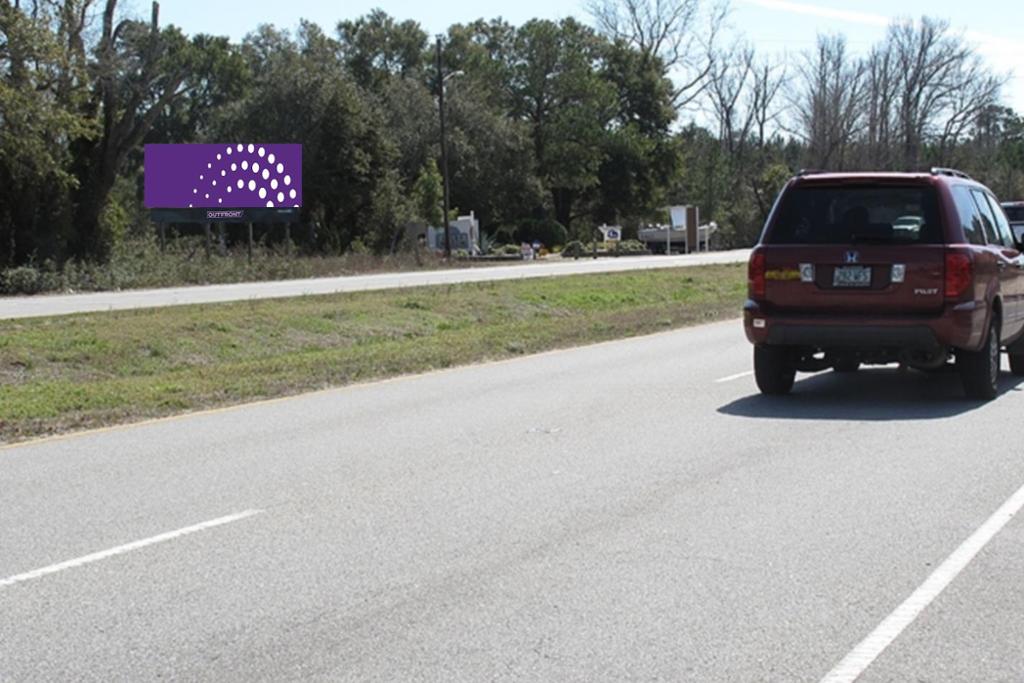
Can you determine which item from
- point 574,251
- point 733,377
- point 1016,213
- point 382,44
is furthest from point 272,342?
point 382,44

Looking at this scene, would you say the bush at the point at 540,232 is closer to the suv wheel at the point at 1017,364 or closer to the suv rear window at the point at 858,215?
the suv wheel at the point at 1017,364

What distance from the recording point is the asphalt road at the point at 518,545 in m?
5.37

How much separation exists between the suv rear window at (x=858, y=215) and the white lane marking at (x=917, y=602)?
4.79 m

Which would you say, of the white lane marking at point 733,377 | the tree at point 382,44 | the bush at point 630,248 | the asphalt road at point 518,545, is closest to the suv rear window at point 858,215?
the asphalt road at point 518,545

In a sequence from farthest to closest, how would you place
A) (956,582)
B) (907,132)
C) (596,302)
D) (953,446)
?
(907,132) < (596,302) < (953,446) < (956,582)

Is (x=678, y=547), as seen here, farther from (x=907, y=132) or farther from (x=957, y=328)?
(x=907, y=132)

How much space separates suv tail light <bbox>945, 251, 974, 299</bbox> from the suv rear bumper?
0.42ft

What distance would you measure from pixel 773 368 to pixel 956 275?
2.01 metres

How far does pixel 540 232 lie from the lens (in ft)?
273

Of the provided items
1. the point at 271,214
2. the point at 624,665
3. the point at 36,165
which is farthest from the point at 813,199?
the point at 271,214

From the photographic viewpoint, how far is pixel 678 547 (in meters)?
7.07

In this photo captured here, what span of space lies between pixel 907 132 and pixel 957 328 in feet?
325

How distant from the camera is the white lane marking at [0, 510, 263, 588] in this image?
6.62 m

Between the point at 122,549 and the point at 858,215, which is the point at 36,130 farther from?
the point at 122,549
